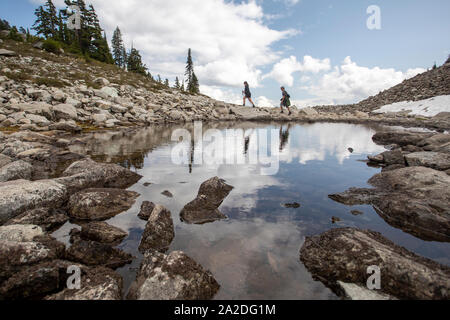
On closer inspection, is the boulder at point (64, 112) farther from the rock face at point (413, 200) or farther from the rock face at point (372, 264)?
the rock face at point (372, 264)

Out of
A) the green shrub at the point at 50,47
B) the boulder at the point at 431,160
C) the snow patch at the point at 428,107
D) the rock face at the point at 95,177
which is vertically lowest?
the rock face at the point at 95,177

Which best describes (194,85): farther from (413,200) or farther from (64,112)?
(413,200)

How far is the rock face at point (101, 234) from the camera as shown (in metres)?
4.04

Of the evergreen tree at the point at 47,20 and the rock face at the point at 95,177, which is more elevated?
the evergreen tree at the point at 47,20

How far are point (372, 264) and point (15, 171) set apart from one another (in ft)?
28.8

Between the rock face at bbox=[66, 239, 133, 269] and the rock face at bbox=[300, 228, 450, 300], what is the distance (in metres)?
3.04

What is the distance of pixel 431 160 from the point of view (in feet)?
24.5

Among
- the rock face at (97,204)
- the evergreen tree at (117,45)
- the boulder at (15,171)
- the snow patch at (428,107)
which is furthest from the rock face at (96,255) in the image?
the evergreen tree at (117,45)

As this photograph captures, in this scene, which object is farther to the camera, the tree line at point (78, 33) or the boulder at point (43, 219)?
the tree line at point (78, 33)

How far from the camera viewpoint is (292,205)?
5676mm

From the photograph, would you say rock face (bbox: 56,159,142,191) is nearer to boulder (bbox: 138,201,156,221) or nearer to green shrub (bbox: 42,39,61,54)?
boulder (bbox: 138,201,156,221)

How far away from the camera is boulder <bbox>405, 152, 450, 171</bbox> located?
23.3 ft

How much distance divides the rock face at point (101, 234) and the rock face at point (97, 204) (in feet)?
2.56
